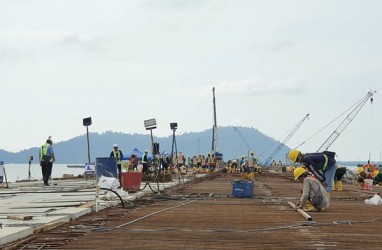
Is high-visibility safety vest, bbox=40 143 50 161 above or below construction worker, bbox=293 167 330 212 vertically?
above

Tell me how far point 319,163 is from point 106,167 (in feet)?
17.2

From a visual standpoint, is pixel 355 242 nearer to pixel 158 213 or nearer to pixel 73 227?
pixel 73 227

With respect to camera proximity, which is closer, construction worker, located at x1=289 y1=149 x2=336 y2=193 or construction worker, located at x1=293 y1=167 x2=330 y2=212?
construction worker, located at x1=293 y1=167 x2=330 y2=212

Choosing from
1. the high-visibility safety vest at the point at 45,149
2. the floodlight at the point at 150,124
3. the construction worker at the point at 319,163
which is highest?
the floodlight at the point at 150,124

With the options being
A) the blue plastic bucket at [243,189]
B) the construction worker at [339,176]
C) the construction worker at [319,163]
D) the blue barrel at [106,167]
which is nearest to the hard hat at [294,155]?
the construction worker at [319,163]

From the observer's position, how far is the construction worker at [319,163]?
16.3m

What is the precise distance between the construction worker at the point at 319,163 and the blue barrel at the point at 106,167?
435cm

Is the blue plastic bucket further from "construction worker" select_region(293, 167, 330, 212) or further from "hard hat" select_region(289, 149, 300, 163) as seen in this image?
"construction worker" select_region(293, 167, 330, 212)

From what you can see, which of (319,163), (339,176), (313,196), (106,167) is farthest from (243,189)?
(339,176)

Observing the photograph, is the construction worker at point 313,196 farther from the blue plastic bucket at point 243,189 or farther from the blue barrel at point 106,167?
the blue plastic bucket at point 243,189

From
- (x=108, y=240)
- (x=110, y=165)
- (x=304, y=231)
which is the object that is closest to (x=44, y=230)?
(x=108, y=240)

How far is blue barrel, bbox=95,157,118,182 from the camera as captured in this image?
16.0m

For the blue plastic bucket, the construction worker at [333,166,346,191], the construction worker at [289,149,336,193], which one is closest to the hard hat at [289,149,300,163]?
the construction worker at [289,149,336,193]

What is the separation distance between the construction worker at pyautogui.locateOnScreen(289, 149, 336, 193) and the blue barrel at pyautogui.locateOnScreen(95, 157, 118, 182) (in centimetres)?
435
